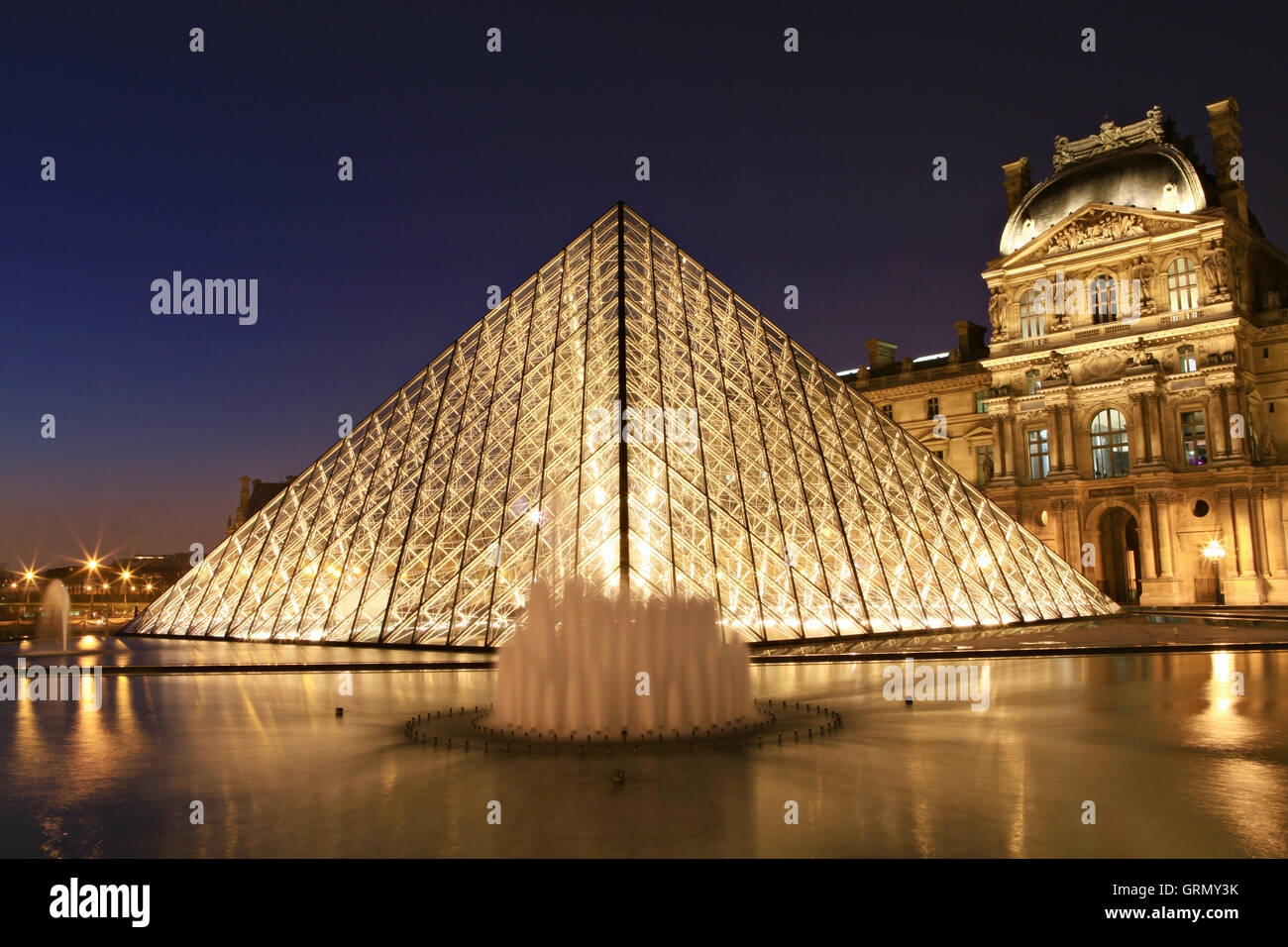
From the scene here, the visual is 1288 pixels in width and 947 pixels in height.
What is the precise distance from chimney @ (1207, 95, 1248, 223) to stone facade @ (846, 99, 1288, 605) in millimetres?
68

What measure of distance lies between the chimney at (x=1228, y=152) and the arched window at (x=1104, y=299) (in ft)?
18.4

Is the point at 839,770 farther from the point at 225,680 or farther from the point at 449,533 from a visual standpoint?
the point at 449,533

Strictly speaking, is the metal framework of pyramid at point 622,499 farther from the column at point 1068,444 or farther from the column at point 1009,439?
the column at point 1009,439

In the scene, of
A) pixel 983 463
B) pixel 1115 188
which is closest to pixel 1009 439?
pixel 983 463

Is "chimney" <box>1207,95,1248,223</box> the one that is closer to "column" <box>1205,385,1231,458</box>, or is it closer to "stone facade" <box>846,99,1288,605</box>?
"stone facade" <box>846,99,1288,605</box>

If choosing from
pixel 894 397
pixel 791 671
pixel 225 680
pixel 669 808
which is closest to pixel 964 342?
pixel 894 397

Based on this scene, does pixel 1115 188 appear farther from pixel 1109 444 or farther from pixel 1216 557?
pixel 1216 557

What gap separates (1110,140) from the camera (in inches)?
1745

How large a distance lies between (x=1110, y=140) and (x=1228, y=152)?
4.96m

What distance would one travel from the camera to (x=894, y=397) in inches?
2079

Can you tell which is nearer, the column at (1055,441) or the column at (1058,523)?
the column at (1058,523)

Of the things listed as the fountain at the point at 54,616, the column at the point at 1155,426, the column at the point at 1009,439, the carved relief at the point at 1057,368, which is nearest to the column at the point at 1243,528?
the column at the point at 1155,426

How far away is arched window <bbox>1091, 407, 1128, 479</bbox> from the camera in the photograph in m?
42.2

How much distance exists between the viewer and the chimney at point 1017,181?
47750mm
